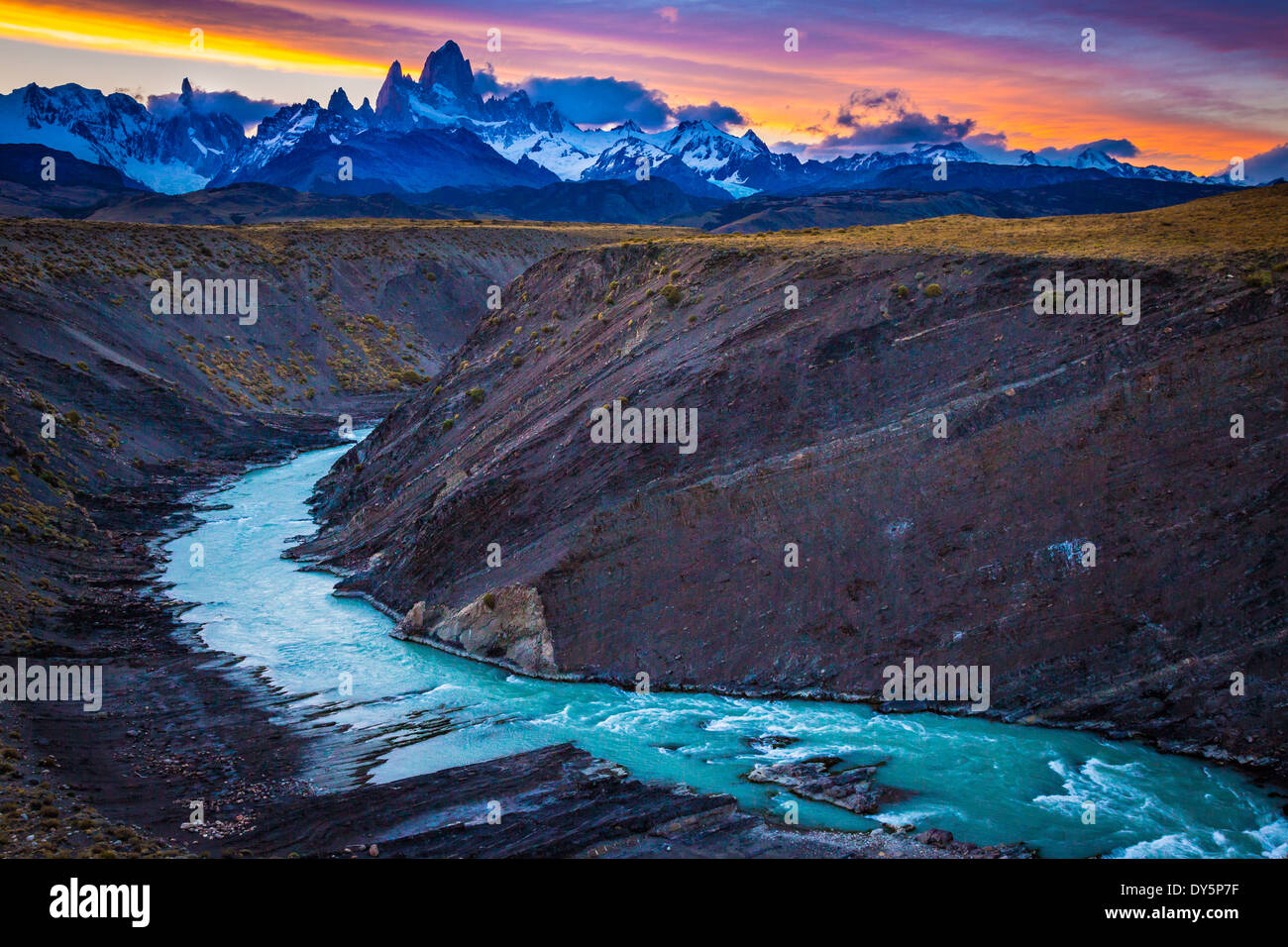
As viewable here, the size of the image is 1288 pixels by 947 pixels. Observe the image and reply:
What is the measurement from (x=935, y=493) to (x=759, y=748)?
1077 cm

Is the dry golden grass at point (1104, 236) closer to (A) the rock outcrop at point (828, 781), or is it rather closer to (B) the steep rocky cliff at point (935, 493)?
(B) the steep rocky cliff at point (935, 493)

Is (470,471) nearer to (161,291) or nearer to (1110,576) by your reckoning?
(1110,576)

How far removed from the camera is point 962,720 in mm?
29125

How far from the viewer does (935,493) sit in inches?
1325

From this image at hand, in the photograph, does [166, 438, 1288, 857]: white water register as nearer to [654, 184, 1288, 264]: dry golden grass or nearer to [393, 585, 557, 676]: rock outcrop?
[393, 585, 557, 676]: rock outcrop

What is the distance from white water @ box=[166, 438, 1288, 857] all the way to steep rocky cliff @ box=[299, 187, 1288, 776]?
1.53 meters

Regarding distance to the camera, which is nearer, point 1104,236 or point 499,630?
point 499,630

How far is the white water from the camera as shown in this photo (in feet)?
76.4

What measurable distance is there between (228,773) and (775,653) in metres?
15.1

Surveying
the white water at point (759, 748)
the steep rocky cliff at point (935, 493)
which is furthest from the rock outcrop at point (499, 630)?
the white water at point (759, 748)

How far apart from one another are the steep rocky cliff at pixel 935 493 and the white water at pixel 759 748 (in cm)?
153

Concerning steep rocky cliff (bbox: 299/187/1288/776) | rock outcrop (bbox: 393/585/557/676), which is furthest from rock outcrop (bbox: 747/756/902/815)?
rock outcrop (bbox: 393/585/557/676)

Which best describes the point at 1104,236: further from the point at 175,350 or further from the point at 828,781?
the point at 175,350

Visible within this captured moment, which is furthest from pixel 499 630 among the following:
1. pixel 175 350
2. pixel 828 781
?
pixel 175 350
